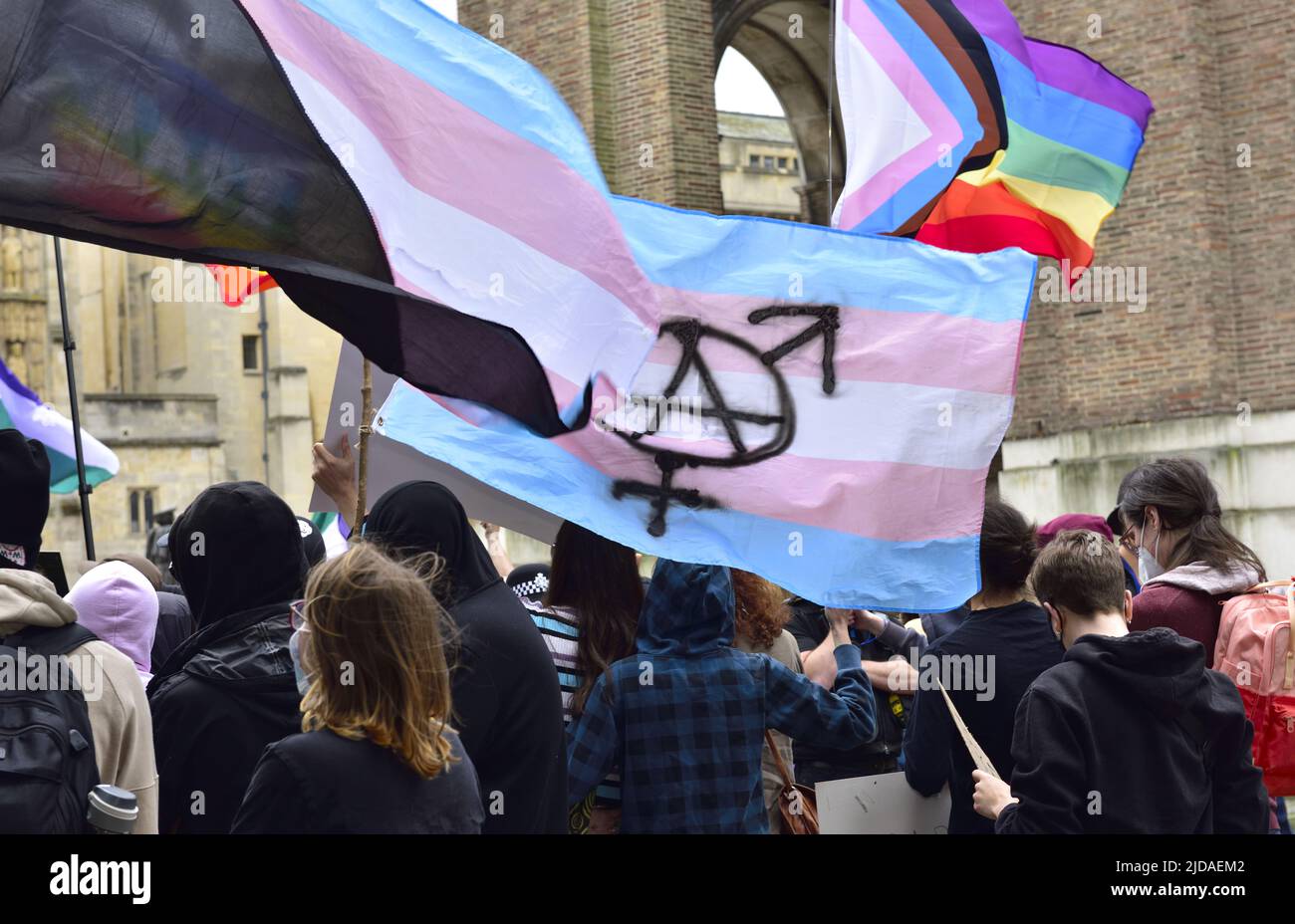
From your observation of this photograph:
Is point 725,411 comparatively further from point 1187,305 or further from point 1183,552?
point 1187,305

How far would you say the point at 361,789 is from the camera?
2.95 meters

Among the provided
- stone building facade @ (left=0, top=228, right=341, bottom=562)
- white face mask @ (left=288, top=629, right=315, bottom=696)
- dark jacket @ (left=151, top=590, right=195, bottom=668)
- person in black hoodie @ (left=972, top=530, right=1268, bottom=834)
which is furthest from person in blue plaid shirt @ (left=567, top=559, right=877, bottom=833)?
stone building facade @ (left=0, top=228, right=341, bottom=562)

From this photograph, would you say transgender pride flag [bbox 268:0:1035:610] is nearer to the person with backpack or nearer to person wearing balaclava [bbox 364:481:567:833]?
person wearing balaclava [bbox 364:481:567:833]

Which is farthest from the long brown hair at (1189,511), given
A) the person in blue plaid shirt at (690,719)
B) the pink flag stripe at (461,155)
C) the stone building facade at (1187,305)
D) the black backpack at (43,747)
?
the stone building facade at (1187,305)

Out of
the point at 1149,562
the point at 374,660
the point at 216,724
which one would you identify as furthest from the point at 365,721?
the point at 1149,562

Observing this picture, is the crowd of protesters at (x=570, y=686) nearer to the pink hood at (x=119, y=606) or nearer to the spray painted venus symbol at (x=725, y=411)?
the pink hood at (x=119, y=606)

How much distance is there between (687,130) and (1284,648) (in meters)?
15.3

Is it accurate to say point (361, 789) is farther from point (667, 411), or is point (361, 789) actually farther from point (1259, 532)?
point (1259, 532)

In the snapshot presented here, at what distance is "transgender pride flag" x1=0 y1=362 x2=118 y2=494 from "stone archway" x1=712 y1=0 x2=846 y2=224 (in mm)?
12823

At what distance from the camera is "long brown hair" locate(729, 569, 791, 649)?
4.81 m

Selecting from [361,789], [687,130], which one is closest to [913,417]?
[361,789]

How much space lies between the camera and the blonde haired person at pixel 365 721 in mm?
2928

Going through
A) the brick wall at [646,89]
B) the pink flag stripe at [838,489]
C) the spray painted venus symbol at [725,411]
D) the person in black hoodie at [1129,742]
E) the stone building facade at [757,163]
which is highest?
the stone building facade at [757,163]
